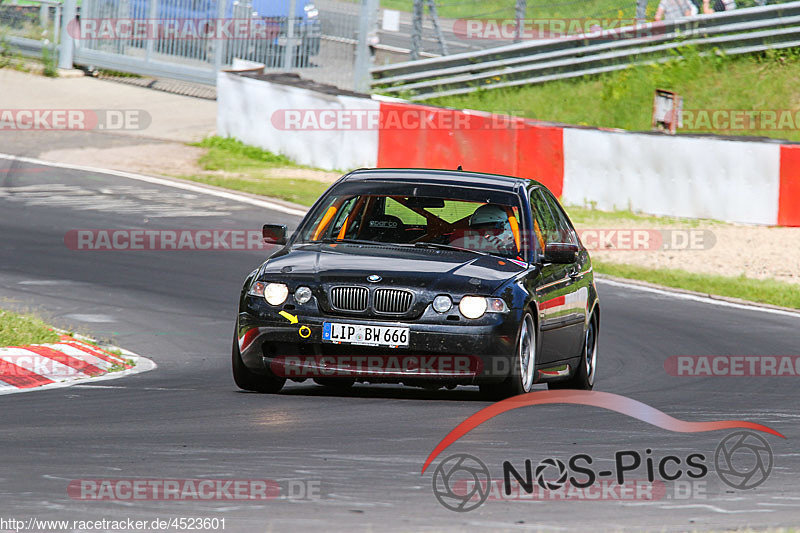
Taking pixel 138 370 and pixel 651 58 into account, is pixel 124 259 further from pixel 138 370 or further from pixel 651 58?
pixel 651 58

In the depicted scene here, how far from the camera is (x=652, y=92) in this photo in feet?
85.9

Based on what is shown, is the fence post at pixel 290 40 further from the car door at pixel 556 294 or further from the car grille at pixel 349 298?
the car grille at pixel 349 298

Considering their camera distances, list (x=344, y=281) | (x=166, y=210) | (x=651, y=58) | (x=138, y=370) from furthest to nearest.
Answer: (x=651, y=58) < (x=166, y=210) < (x=138, y=370) < (x=344, y=281)

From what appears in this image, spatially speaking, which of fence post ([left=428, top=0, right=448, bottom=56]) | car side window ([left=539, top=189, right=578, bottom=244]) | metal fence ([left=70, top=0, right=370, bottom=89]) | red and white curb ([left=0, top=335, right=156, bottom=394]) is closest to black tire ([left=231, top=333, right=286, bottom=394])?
red and white curb ([left=0, top=335, right=156, bottom=394])

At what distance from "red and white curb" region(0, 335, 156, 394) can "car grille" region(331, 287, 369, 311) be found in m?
1.97

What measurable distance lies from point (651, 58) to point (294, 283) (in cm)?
1916

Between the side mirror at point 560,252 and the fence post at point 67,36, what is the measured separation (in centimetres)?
2304

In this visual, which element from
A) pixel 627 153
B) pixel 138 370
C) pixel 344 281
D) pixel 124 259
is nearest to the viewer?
pixel 344 281

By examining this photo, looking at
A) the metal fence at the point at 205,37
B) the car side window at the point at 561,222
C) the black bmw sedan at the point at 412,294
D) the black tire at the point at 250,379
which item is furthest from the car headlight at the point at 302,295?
the metal fence at the point at 205,37

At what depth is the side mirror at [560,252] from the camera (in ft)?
30.0

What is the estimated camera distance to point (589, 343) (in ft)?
33.5

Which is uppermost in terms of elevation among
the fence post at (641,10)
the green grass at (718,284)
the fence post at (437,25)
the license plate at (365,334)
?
the fence post at (641,10)

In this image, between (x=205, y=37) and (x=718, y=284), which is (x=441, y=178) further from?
(x=205, y=37)

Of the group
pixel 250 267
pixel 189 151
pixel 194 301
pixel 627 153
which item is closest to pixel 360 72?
pixel 189 151
